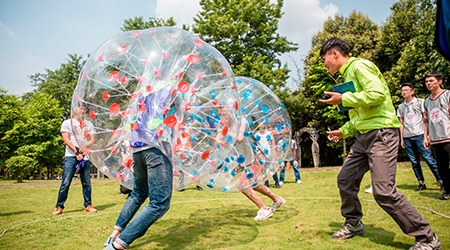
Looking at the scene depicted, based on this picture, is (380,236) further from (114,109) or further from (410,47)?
(410,47)

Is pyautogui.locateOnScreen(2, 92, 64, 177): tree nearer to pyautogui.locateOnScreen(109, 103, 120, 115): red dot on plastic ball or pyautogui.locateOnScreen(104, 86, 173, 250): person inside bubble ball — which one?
pyautogui.locateOnScreen(109, 103, 120, 115): red dot on plastic ball

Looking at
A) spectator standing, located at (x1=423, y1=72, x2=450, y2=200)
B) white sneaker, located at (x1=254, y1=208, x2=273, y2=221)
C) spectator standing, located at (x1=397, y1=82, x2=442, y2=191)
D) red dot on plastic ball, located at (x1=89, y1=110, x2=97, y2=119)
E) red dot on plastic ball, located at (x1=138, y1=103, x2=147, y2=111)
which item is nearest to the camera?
red dot on plastic ball, located at (x1=138, y1=103, x2=147, y2=111)

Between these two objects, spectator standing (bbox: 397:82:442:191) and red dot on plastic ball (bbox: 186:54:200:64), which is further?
spectator standing (bbox: 397:82:442:191)

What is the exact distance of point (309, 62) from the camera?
A: 25.5 metres

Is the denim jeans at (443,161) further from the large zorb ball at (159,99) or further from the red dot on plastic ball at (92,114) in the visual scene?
the red dot on plastic ball at (92,114)

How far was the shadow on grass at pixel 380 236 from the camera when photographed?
332cm

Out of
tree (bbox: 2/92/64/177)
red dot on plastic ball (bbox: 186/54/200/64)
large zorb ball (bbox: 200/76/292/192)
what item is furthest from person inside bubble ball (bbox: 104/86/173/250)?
tree (bbox: 2/92/64/177)

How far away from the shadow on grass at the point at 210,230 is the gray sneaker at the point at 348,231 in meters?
0.98

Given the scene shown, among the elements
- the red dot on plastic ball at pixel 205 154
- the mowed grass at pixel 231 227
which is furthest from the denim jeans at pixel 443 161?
the red dot on plastic ball at pixel 205 154

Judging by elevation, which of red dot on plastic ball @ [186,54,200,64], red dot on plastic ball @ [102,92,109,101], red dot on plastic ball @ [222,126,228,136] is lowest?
red dot on plastic ball @ [222,126,228,136]

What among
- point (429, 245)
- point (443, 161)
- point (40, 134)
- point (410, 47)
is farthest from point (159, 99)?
point (40, 134)

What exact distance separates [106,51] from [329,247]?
3.14 metres

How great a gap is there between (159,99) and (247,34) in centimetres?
2493

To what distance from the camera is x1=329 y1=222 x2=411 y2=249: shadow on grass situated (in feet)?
10.9
